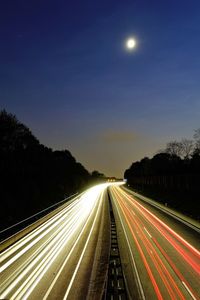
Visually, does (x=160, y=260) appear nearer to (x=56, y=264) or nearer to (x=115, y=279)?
(x=115, y=279)

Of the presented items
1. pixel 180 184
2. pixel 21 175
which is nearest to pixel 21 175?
pixel 21 175

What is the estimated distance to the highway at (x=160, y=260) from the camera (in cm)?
1728

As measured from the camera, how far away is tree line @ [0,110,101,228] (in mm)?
45738

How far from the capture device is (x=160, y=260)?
23.0 meters

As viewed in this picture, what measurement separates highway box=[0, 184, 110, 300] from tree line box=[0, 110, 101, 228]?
339 inches

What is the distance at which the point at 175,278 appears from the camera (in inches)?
753

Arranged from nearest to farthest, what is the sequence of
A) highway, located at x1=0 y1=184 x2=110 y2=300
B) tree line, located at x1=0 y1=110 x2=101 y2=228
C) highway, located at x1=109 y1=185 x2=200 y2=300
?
highway, located at x1=0 y1=184 x2=110 y2=300 < highway, located at x1=109 y1=185 x2=200 y2=300 < tree line, located at x1=0 y1=110 x2=101 y2=228

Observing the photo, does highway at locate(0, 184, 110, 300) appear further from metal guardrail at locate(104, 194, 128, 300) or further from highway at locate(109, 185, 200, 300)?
highway at locate(109, 185, 200, 300)

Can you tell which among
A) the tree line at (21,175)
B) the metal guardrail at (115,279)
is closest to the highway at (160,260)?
→ the metal guardrail at (115,279)

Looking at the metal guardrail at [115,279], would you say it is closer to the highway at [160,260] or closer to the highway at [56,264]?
the highway at [160,260]

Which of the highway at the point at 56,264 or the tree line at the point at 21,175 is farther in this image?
the tree line at the point at 21,175

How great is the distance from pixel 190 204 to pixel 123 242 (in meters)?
31.2

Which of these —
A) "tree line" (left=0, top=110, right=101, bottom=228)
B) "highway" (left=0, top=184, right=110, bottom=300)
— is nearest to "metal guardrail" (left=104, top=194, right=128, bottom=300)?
"highway" (left=0, top=184, right=110, bottom=300)

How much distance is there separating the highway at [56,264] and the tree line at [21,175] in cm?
860
